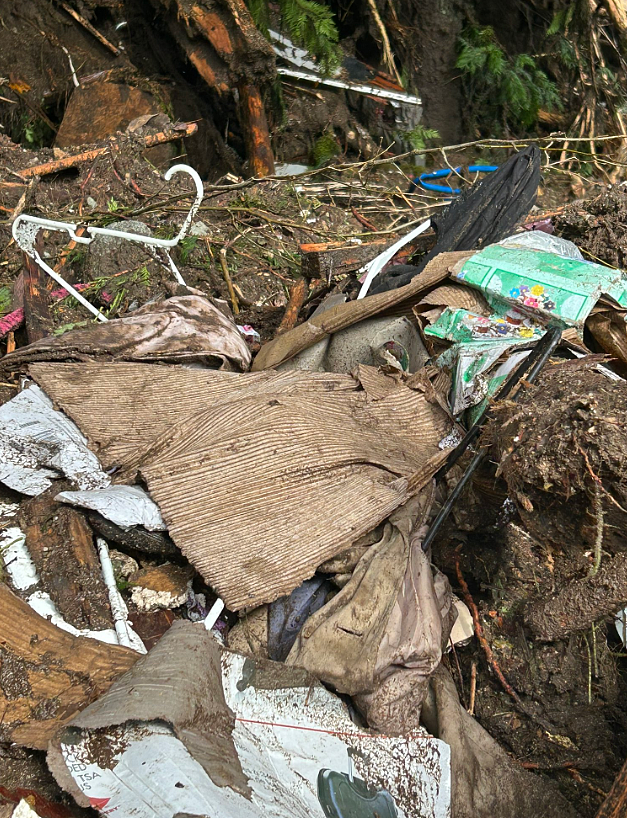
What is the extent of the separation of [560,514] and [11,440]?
5.04 feet

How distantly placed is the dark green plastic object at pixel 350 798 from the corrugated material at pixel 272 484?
A: 433 mm

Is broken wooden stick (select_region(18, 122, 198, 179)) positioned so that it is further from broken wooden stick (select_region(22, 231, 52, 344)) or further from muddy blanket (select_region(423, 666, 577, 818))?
muddy blanket (select_region(423, 666, 577, 818))

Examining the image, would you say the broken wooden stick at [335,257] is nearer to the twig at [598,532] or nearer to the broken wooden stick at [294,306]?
the broken wooden stick at [294,306]

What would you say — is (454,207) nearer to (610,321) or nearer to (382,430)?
(610,321)

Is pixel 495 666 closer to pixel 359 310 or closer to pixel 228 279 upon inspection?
pixel 359 310

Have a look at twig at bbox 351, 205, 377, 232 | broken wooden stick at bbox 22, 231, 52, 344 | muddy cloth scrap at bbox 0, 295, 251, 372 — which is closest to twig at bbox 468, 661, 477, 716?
muddy cloth scrap at bbox 0, 295, 251, 372

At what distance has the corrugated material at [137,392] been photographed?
210cm

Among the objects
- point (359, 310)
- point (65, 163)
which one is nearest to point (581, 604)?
point (359, 310)

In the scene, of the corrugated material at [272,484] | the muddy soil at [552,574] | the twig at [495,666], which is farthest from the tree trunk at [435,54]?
the twig at [495,666]

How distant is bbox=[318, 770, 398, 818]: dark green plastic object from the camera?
1.54 m

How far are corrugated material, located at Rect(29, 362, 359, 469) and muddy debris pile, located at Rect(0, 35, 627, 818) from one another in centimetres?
1

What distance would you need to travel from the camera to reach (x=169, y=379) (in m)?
2.25

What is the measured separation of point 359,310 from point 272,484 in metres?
0.93

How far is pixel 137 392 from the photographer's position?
2.21 m
